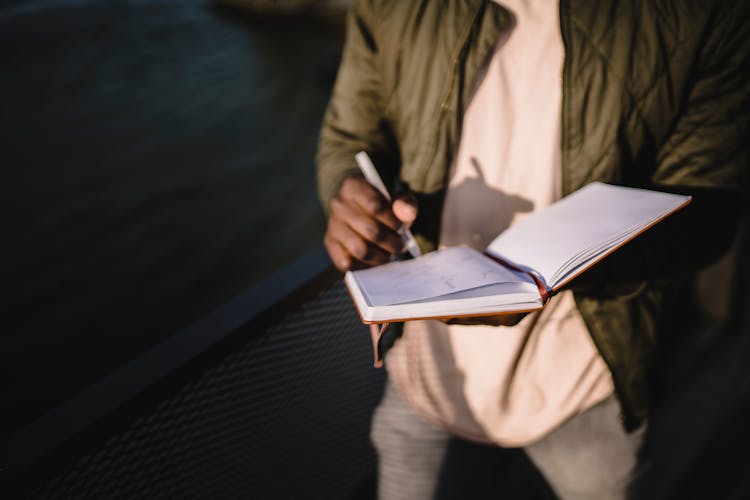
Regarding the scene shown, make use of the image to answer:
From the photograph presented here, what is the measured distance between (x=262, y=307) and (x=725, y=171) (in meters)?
1.01

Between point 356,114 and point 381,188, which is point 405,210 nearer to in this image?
point 381,188

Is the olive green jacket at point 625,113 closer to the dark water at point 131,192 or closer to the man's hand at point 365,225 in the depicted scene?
the man's hand at point 365,225

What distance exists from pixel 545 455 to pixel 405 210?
0.80 metres

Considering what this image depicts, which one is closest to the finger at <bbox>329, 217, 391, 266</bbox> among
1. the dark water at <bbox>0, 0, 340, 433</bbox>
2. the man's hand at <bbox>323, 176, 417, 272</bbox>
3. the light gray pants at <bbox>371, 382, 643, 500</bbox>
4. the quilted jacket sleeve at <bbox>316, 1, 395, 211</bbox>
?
the man's hand at <bbox>323, 176, 417, 272</bbox>

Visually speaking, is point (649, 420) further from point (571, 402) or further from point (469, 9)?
point (469, 9)

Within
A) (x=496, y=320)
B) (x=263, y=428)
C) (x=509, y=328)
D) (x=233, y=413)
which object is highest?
(x=496, y=320)

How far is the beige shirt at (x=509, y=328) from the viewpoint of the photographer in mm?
933

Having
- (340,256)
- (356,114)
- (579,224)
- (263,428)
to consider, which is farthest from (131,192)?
(579,224)

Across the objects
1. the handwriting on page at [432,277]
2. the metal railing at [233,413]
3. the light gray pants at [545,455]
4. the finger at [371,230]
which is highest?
the finger at [371,230]

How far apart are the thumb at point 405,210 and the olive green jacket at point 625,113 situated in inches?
6.9

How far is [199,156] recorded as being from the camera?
7387 mm

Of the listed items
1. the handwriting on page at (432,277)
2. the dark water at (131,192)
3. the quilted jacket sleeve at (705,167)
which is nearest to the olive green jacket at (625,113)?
the quilted jacket sleeve at (705,167)

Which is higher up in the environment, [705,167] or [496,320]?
[705,167]

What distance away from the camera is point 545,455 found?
1.17 m
